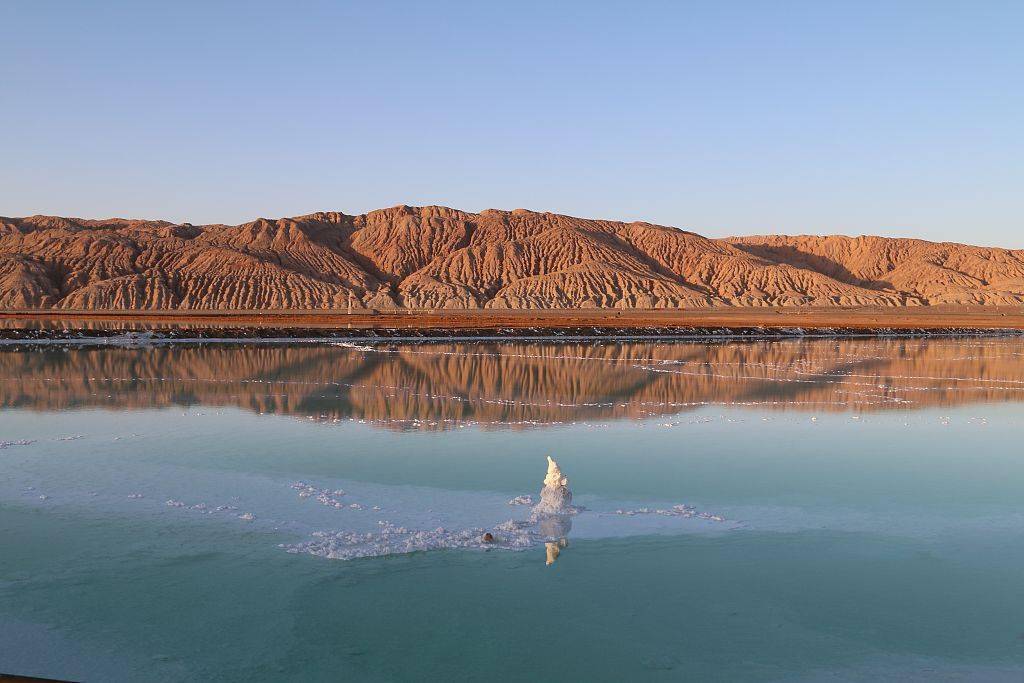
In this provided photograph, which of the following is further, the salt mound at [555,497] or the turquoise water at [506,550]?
the salt mound at [555,497]

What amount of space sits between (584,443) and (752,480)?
281 cm

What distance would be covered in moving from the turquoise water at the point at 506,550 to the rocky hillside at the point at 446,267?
85.9 meters

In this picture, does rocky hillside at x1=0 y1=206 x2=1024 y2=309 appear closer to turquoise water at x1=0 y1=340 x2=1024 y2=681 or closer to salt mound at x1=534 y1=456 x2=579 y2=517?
turquoise water at x1=0 y1=340 x2=1024 y2=681

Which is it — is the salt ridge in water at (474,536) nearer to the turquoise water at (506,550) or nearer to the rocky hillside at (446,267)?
the turquoise water at (506,550)

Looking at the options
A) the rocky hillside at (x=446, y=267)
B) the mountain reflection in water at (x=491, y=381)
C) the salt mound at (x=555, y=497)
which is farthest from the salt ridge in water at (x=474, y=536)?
the rocky hillside at (x=446, y=267)

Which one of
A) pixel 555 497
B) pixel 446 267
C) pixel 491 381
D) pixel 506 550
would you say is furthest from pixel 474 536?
pixel 446 267

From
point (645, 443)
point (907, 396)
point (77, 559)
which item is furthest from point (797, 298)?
point (77, 559)

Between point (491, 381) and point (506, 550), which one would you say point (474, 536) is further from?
point (491, 381)

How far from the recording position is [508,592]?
6.19 metres

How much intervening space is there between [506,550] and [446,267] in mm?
109148

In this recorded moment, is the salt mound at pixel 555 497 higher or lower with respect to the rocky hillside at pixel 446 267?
lower

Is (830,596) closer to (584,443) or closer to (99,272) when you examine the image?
(584,443)

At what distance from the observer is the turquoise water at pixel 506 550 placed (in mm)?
5258

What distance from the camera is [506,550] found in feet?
23.5
